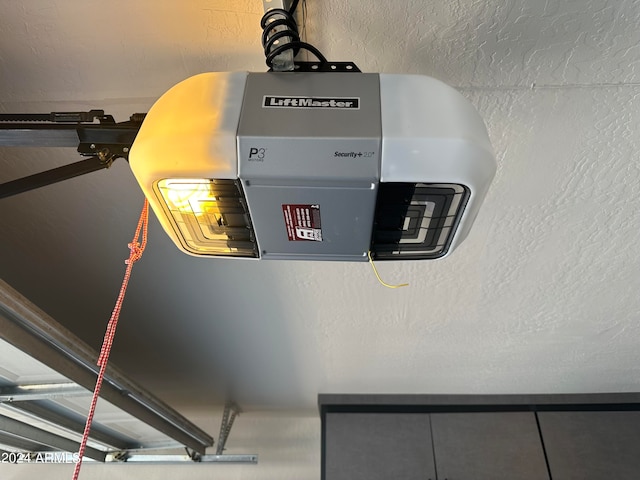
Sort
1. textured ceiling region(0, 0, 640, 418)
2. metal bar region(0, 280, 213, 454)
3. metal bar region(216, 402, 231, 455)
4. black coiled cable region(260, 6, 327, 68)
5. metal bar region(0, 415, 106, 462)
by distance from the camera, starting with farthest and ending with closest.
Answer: metal bar region(216, 402, 231, 455), metal bar region(0, 415, 106, 462), metal bar region(0, 280, 213, 454), textured ceiling region(0, 0, 640, 418), black coiled cable region(260, 6, 327, 68)

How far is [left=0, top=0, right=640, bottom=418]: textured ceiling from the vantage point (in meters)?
0.88

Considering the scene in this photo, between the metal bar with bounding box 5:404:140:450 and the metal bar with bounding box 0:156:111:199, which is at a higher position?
the metal bar with bounding box 0:156:111:199

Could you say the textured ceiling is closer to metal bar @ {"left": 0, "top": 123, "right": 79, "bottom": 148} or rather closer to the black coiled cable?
the black coiled cable

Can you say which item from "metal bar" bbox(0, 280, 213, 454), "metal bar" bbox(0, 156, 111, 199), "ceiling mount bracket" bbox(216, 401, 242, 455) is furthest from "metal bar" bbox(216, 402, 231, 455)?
"metal bar" bbox(0, 156, 111, 199)

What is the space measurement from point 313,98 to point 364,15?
28cm

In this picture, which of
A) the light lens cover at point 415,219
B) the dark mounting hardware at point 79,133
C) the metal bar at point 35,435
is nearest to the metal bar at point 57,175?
the dark mounting hardware at point 79,133

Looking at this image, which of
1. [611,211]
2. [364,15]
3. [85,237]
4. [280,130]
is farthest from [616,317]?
[85,237]

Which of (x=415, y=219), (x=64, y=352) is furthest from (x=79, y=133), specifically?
(x=64, y=352)

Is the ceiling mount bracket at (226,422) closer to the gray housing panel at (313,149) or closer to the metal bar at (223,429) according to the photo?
the metal bar at (223,429)

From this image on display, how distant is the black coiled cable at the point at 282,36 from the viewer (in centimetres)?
73

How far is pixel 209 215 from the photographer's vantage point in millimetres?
756

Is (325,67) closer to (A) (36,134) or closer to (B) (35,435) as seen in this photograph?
(A) (36,134)

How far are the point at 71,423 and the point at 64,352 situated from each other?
25.3 inches

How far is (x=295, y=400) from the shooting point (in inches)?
102
